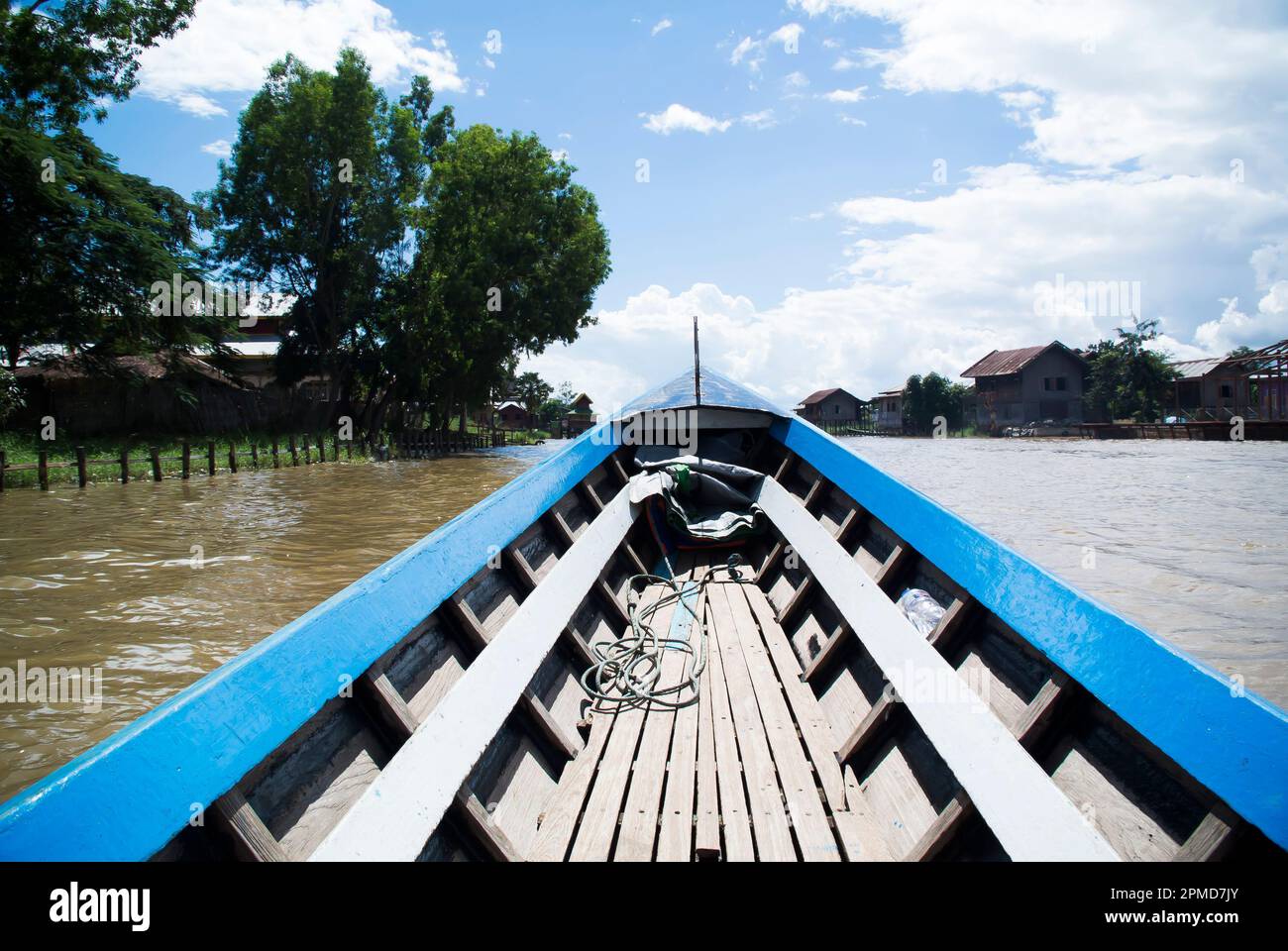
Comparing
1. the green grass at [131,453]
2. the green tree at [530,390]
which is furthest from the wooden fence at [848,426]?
the green grass at [131,453]

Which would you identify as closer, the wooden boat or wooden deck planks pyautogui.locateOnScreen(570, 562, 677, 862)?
the wooden boat

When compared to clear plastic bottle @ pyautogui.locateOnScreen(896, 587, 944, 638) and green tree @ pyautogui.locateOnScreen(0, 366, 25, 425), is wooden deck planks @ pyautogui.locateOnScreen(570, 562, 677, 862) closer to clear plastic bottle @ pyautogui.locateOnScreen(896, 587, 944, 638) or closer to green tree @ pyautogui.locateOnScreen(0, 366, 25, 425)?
clear plastic bottle @ pyautogui.locateOnScreen(896, 587, 944, 638)

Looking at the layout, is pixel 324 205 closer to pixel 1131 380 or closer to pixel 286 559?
pixel 286 559

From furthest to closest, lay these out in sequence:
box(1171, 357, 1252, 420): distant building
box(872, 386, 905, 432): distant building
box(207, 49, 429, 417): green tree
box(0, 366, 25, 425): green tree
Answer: box(872, 386, 905, 432): distant building, box(1171, 357, 1252, 420): distant building, box(207, 49, 429, 417): green tree, box(0, 366, 25, 425): green tree

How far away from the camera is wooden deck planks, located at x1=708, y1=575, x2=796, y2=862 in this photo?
86.0 inches

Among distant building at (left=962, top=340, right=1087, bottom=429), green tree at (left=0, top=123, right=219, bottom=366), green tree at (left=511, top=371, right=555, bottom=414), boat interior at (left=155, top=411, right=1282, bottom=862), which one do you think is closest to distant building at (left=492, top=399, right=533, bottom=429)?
green tree at (left=511, top=371, right=555, bottom=414)

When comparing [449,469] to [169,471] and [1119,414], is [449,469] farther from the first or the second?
[1119,414]

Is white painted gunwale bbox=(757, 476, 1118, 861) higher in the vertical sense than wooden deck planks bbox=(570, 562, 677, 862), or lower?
higher


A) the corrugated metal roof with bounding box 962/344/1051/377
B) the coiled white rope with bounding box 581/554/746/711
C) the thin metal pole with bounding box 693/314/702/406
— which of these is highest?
the corrugated metal roof with bounding box 962/344/1051/377

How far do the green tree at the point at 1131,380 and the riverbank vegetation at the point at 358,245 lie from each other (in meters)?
28.6

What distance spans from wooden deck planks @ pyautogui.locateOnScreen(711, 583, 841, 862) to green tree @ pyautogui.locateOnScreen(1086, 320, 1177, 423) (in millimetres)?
44559

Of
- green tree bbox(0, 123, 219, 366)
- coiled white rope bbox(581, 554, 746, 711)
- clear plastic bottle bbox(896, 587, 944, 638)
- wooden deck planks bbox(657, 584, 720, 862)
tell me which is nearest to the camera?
wooden deck planks bbox(657, 584, 720, 862)

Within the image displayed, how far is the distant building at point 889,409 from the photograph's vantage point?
58.8 metres
